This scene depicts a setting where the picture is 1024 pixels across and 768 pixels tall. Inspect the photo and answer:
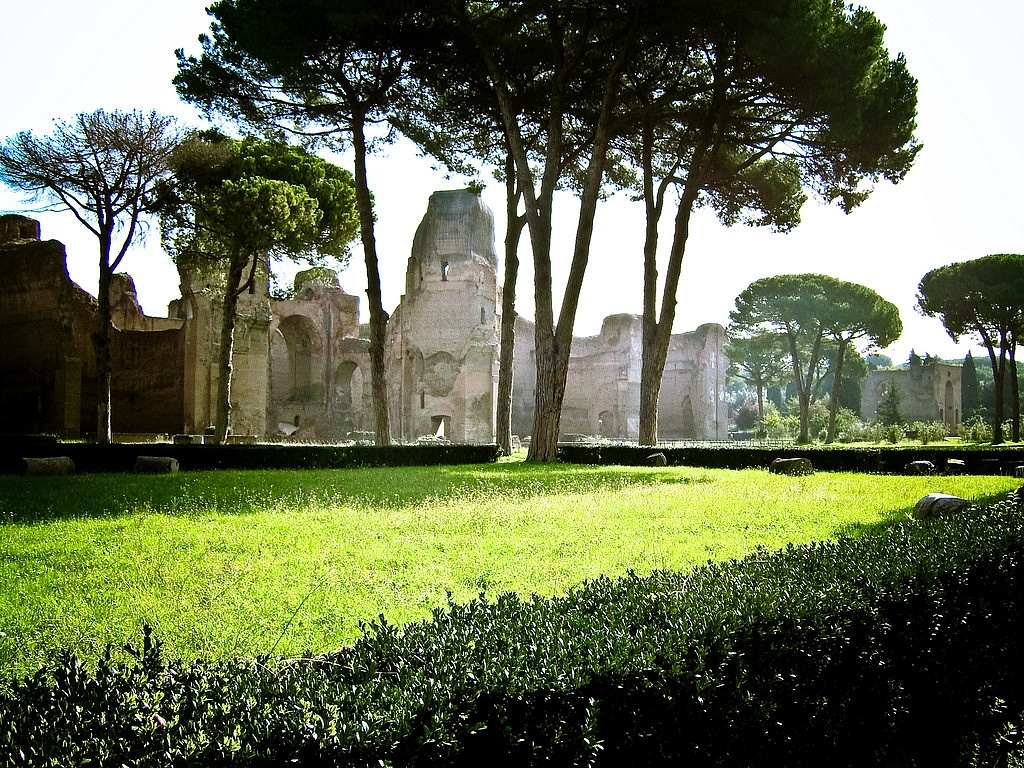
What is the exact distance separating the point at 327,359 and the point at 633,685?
29.0m

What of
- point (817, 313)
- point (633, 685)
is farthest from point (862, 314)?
point (633, 685)

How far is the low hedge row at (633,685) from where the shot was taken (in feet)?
5.51

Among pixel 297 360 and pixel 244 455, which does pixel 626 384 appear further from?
pixel 244 455

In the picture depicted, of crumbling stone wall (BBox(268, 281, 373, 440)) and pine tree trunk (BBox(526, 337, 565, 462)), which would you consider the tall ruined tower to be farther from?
pine tree trunk (BBox(526, 337, 565, 462))

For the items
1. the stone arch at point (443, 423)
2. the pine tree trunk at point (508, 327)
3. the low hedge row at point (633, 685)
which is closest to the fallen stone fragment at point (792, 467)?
the pine tree trunk at point (508, 327)

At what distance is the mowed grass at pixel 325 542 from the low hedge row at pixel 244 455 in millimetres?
1790

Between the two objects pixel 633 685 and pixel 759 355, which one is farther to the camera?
pixel 759 355

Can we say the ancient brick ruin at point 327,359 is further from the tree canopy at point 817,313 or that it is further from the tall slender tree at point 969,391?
the tall slender tree at point 969,391

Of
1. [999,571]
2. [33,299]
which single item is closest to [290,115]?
[33,299]

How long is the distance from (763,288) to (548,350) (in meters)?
23.2

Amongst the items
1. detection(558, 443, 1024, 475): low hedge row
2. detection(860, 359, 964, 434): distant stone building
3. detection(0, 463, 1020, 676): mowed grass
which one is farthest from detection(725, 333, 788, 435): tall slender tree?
detection(0, 463, 1020, 676): mowed grass

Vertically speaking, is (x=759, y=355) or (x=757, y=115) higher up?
(x=757, y=115)

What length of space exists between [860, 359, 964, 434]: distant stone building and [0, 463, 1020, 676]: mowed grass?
38.3 metres

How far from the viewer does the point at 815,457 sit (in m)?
13.3
